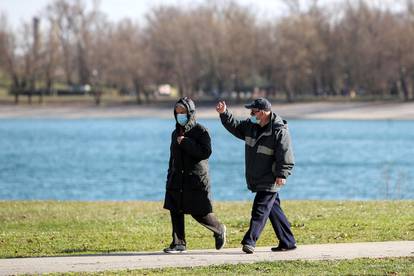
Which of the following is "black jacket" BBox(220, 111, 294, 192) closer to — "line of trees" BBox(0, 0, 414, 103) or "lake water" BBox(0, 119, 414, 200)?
"lake water" BBox(0, 119, 414, 200)

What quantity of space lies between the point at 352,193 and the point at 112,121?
70153 mm

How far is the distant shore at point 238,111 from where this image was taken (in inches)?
3538

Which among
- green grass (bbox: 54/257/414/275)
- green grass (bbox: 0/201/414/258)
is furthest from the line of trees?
green grass (bbox: 54/257/414/275)

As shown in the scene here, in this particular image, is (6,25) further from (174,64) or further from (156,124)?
(156,124)

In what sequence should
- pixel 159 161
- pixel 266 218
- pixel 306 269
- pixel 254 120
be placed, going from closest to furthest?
pixel 306 269, pixel 254 120, pixel 266 218, pixel 159 161

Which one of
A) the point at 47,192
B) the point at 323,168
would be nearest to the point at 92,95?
the point at 323,168

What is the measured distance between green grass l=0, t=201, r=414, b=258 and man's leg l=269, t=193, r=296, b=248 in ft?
3.72

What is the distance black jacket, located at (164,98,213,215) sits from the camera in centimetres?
1321

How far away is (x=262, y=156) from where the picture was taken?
43.0ft

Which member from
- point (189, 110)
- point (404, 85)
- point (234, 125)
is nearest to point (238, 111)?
point (404, 85)

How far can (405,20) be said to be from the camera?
360ft

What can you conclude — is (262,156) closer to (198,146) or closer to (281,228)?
(198,146)

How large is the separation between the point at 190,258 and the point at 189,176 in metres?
1.12

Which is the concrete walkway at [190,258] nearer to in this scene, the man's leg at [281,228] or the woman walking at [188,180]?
the man's leg at [281,228]
